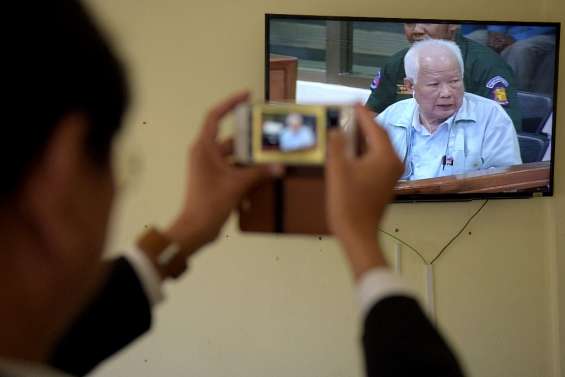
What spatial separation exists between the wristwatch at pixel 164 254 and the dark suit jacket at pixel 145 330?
0.04 m

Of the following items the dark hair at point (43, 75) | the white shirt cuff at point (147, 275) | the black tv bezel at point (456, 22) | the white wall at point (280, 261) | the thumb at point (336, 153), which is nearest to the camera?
the dark hair at point (43, 75)

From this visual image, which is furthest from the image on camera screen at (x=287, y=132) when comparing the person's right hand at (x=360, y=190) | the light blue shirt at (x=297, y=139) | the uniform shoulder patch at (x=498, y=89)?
the uniform shoulder patch at (x=498, y=89)

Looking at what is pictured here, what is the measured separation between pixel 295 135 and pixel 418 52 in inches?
49.3

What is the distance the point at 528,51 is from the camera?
77.7 inches

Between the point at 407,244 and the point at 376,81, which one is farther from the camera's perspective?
the point at 407,244

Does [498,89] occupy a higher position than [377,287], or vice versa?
[498,89]

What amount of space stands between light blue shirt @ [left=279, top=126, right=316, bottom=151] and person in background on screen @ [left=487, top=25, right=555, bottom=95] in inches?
54.5

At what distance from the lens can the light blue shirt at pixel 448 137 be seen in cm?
195

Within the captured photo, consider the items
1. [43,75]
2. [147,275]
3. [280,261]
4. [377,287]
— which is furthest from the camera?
[280,261]

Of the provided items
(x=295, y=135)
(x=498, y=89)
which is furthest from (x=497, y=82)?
(x=295, y=135)

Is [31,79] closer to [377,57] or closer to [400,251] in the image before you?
[377,57]

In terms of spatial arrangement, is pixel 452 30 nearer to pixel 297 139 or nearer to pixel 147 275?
pixel 297 139

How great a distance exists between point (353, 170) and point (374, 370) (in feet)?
0.78

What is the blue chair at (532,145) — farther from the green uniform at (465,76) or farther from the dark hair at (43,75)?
the dark hair at (43,75)
